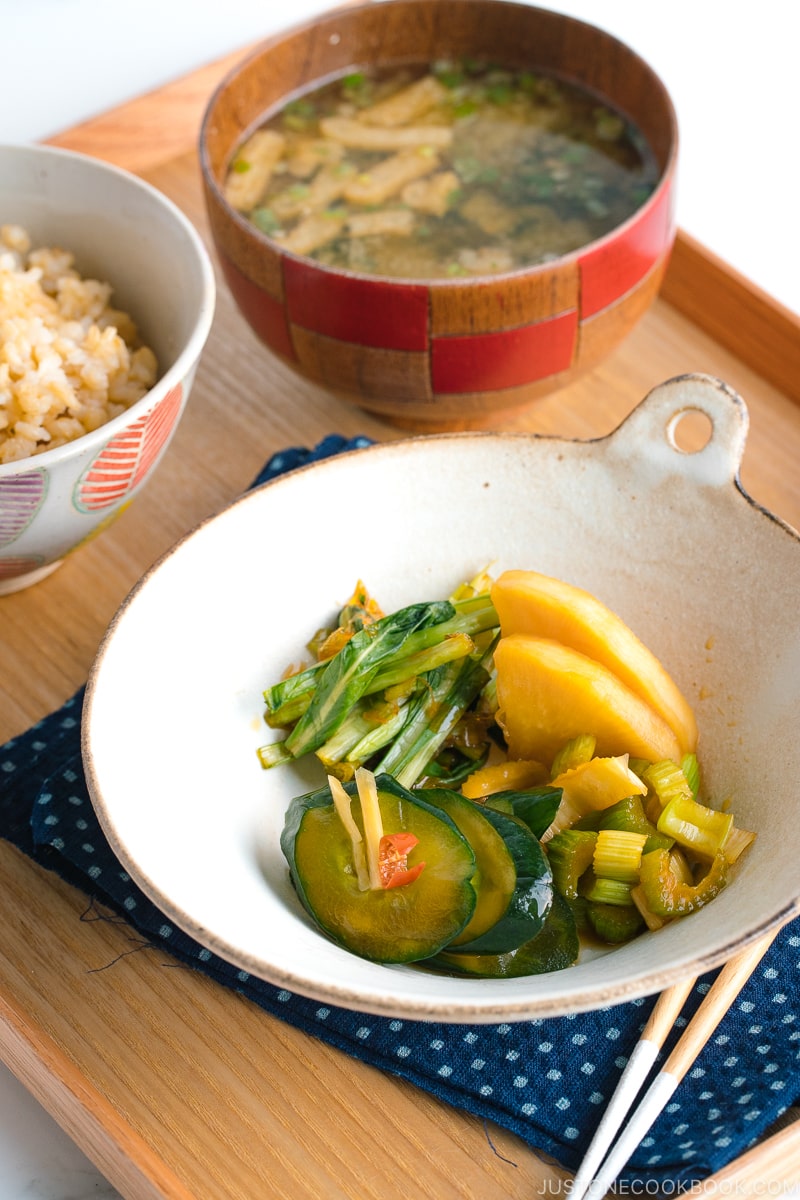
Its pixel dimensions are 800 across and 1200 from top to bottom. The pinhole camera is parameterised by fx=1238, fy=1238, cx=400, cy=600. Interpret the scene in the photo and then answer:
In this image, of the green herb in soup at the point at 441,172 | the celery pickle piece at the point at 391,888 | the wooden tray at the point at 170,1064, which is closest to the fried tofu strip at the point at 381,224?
the green herb in soup at the point at 441,172

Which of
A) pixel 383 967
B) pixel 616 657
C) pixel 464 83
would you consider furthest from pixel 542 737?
pixel 464 83

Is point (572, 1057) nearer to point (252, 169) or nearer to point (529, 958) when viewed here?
point (529, 958)

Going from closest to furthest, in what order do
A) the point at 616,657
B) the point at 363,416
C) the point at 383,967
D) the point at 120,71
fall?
1. the point at 383,967
2. the point at 616,657
3. the point at 363,416
4. the point at 120,71

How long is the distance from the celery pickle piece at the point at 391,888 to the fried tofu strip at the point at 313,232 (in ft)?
2.99

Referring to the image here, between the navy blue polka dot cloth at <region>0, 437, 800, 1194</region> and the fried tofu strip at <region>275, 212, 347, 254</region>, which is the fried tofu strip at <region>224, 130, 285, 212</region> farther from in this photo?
the navy blue polka dot cloth at <region>0, 437, 800, 1194</region>

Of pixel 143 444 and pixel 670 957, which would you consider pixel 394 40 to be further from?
pixel 670 957

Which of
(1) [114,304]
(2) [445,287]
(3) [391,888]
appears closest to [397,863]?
A: (3) [391,888]

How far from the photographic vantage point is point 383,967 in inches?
44.6

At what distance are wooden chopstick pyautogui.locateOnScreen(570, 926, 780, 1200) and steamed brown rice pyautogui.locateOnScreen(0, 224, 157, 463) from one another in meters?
0.95

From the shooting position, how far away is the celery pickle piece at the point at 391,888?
111 cm

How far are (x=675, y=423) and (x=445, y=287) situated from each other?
34cm

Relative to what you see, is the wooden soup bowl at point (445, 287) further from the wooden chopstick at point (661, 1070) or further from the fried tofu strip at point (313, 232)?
the wooden chopstick at point (661, 1070)

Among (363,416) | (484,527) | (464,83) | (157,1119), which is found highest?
(464,83)

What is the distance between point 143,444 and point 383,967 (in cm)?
71
